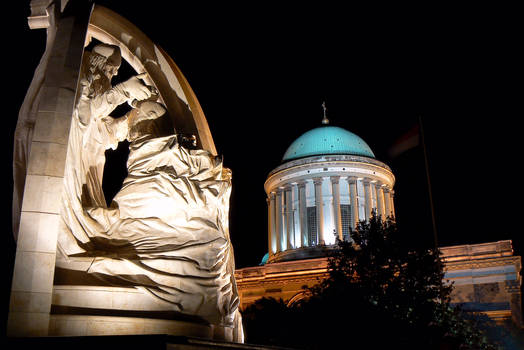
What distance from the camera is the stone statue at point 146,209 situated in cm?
938

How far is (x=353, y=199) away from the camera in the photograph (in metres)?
52.3

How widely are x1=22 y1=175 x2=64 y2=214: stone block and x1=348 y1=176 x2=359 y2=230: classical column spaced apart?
4464 centimetres

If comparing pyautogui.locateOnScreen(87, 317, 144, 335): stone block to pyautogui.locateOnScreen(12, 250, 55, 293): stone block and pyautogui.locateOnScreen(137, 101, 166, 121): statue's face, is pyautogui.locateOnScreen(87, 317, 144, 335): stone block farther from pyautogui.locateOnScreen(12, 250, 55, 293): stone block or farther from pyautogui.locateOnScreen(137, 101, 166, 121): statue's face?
pyautogui.locateOnScreen(137, 101, 166, 121): statue's face

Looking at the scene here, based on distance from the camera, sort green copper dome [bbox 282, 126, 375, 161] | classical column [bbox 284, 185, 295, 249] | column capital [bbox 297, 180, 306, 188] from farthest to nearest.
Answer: green copper dome [bbox 282, 126, 375, 161]
column capital [bbox 297, 180, 306, 188]
classical column [bbox 284, 185, 295, 249]

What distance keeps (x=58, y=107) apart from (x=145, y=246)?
9.14 ft

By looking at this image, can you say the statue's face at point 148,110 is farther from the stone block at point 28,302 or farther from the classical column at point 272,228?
the classical column at point 272,228

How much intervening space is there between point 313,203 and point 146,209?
4482 centimetres

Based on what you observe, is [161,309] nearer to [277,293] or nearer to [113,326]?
[113,326]

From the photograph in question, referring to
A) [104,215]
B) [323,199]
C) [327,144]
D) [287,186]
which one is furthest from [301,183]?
[104,215]

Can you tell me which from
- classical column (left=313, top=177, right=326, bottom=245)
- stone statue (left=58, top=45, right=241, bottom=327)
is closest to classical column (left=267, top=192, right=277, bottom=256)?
classical column (left=313, top=177, right=326, bottom=245)

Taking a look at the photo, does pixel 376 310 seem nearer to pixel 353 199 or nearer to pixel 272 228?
pixel 353 199

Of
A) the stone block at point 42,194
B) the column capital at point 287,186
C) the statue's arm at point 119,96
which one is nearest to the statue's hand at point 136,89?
the statue's arm at point 119,96

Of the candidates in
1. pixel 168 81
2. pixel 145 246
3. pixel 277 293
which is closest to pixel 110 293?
pixel 145 246

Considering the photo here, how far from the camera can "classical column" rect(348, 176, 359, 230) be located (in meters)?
51.9
